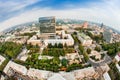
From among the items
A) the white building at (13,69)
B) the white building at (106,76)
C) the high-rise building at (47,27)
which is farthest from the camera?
the high-rise building at (47,27)

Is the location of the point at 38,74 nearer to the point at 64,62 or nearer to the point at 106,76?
the point at 64,62

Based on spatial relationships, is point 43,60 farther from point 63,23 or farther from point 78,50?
point 63,23

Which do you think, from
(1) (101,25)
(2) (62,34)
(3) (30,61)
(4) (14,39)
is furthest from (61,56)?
(1) (101,25)

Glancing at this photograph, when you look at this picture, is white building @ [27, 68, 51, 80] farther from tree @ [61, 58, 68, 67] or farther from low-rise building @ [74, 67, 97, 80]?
low-rise building @ [74, 67, 97, 80]

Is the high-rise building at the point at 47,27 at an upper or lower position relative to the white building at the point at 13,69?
upper

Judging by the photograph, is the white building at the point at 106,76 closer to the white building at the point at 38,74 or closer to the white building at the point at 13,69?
the white building at the point at 38,74

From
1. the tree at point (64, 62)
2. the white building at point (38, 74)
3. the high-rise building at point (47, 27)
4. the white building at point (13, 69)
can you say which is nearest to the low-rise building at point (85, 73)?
the tree at point (64, 62)

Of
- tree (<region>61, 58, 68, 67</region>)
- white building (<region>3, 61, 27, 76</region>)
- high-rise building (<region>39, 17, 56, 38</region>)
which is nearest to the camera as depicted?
white building (<region>3, 61, 27, 76</region>)

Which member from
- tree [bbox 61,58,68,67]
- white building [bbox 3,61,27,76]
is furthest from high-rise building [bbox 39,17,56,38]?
white building [bbox 3,61,27,76]
